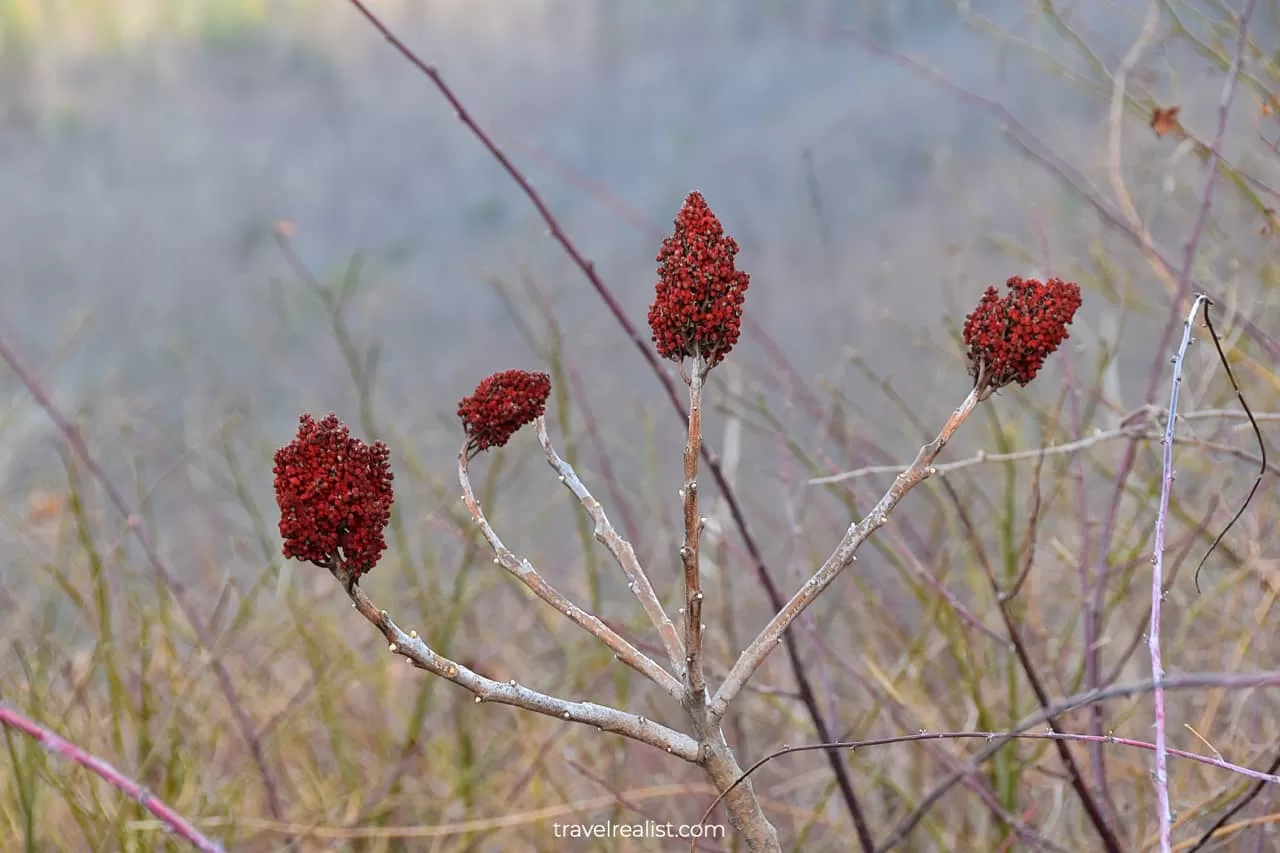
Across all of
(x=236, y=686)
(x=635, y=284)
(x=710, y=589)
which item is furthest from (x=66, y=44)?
(x=710, y=589)

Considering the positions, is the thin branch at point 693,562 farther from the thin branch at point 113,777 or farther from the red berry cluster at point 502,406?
the thin branch at point 113,777

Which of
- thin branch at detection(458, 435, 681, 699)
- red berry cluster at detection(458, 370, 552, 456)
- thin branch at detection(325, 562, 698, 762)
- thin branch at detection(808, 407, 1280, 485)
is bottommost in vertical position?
thin branch at detection(325, 562, 698, 762)

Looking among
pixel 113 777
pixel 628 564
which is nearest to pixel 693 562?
pixel 628 564

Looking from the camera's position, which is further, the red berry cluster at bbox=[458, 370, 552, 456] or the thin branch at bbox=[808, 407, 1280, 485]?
the thin branch at bbox=[808, 407, 1280, 485]

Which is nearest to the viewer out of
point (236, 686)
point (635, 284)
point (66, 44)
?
point (236, 686)

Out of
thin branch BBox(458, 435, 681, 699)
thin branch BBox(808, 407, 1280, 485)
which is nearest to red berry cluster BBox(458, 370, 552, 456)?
thin branch BBox(458, 435, 681, 699)

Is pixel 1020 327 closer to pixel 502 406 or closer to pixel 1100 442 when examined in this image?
pixel 502 406

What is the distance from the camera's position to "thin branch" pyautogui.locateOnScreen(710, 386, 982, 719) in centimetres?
22

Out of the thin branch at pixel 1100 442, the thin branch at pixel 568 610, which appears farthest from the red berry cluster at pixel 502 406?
the thin branch at pixel 1100 442

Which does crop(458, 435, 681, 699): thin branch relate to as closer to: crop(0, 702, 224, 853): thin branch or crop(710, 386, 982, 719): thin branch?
crop(710, 386, 982, 719): thin branch

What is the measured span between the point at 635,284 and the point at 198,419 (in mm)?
558

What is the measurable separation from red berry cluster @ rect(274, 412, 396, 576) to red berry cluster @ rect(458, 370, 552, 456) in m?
0.03

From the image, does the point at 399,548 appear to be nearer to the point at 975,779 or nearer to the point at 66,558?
the point at 66,558

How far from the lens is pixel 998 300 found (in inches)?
8.8
